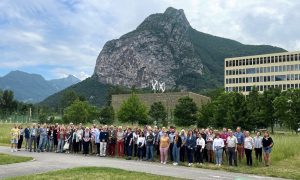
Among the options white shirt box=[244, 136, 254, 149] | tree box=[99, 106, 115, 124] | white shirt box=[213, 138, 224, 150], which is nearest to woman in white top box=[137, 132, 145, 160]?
white shirt box=[213, 138, 224, 150]

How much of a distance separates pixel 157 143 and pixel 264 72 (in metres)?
99.5

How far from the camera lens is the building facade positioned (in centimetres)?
11162

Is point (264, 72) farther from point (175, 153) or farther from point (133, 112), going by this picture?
point (175, 153)

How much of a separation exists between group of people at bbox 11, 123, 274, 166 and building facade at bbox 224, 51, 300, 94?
85.6 m

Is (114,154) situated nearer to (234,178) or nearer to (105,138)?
(105,138)

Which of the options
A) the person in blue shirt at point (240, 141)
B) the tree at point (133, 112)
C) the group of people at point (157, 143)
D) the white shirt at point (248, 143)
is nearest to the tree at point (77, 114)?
the tree at point (133, 112)

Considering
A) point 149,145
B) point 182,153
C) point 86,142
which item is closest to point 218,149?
point 182,153

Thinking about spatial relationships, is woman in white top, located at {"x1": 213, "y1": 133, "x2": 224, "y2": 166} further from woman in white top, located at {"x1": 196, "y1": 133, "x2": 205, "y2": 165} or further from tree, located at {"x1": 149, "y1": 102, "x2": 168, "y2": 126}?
tree, located at {"x1": 149, "y1": 102, "x2": 168, "y2": 126}

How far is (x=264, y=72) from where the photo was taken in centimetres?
11762

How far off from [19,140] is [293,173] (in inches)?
743

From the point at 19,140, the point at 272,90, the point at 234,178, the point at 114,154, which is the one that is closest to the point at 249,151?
the point at 234,178

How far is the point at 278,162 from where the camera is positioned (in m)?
21.9

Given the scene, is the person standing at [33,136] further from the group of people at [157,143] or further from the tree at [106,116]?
the tree at [106,116]

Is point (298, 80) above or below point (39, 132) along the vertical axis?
above
